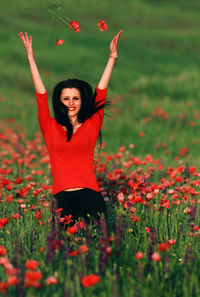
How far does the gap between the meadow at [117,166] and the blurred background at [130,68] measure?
0.06m

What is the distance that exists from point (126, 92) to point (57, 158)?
12141mm

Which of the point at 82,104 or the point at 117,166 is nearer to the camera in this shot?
the point at 82,104

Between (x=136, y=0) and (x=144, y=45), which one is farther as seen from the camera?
(x=136, y=0)

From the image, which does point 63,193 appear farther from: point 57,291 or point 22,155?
point 22,155

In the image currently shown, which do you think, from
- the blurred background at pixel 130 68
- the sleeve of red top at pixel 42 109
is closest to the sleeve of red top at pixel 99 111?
the sleeve of red top at pixel 42 109

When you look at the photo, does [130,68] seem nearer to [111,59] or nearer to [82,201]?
[111,59]

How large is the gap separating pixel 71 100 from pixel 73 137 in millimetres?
351

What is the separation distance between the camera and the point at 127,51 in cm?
2672

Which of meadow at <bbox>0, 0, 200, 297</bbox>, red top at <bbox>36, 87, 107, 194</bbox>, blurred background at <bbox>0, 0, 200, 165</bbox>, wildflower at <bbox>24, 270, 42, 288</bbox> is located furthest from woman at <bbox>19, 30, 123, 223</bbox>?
wildflower at <bbox>24, 270, 42, 288</bbox>

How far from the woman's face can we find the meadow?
667mm

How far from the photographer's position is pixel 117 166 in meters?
6.60

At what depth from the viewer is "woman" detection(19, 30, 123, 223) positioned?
337cm

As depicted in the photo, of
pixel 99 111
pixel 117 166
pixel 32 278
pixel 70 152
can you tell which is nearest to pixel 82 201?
pixel 70 152

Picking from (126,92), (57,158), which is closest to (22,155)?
(57,158)
